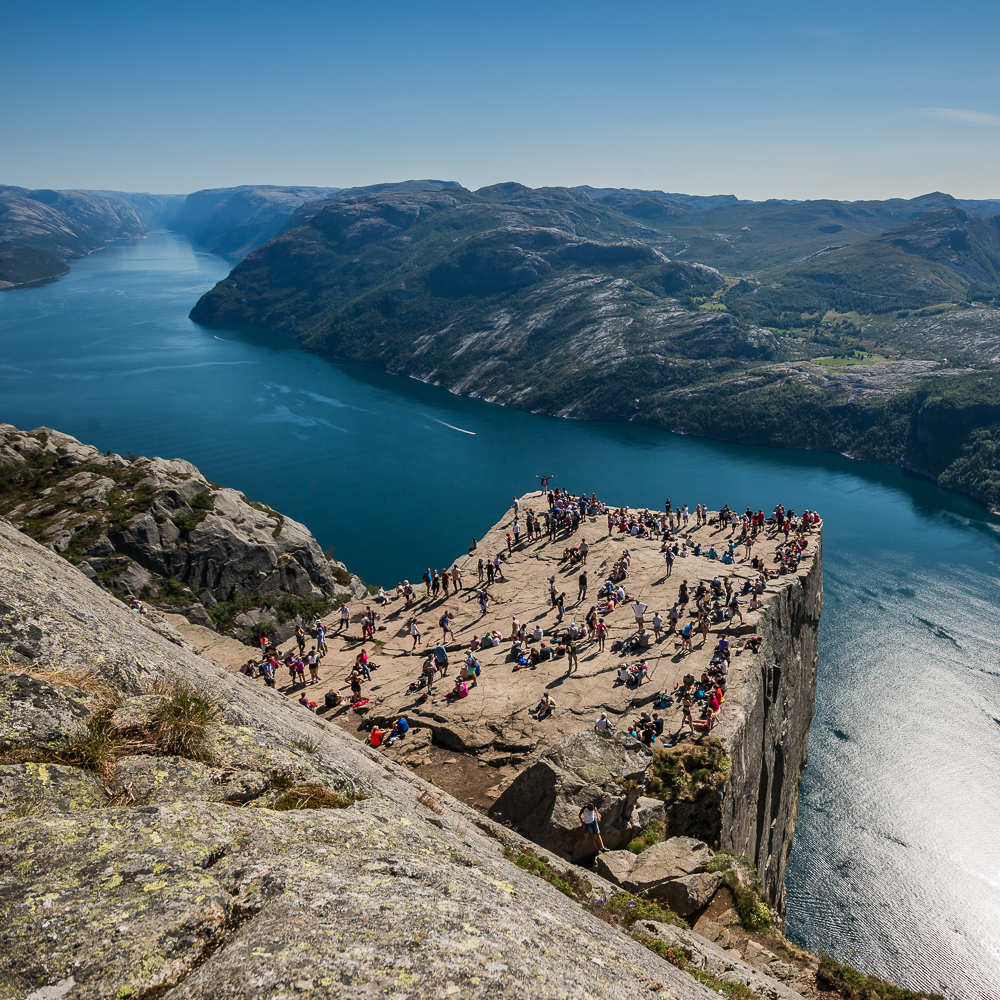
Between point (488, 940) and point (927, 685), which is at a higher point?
point (488, 940)

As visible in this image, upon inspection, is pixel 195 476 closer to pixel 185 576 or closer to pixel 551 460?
pixel 185 576

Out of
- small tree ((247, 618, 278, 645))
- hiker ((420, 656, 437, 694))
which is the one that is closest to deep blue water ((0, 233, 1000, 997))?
hiker ((420, 656, 437, 694))

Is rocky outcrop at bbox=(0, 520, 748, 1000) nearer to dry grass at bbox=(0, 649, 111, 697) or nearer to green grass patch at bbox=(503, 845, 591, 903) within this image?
dry grass at bbox=(0, 649, 111, 697)

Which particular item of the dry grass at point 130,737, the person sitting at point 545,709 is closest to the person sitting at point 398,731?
the person sitting at point 545,709

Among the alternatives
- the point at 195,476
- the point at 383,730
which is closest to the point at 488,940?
the point at 383,730

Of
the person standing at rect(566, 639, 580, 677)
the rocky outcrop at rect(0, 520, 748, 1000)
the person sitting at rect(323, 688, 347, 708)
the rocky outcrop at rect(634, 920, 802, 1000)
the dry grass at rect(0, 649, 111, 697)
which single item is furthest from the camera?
the person standing at rect(566, 639, 580, 677)

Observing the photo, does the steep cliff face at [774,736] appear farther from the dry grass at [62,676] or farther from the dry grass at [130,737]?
the dry grass at [62,676]
